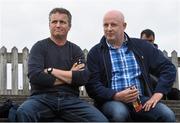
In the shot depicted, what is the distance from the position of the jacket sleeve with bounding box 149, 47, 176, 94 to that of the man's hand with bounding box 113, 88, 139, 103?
0.33 meters

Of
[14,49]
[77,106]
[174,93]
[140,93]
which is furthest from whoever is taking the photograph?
[14,49]

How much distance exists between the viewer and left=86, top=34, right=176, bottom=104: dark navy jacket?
5969 millimetres

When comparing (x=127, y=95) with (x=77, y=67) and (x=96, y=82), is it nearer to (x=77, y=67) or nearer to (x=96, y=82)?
(x=96, y=82)

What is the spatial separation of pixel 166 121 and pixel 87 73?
2.77ft

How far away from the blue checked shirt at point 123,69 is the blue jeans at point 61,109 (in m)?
0.49

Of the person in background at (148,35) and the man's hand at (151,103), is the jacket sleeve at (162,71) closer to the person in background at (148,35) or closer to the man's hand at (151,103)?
the man's hand at (151,103)

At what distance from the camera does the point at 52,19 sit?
19.5 ft

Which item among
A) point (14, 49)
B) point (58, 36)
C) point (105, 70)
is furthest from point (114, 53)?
point (14, 49)

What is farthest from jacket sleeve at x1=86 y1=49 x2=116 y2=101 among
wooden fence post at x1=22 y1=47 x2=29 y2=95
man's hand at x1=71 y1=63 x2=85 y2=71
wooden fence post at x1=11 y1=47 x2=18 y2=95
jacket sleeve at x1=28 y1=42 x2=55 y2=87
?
wooden fence post at x1=11 y1=47 x2=18 y2=95

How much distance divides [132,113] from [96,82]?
1.48 ft

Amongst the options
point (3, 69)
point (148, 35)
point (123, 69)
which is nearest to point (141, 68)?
point (123, 69)

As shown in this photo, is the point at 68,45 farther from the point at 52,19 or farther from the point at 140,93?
the point at 140,93

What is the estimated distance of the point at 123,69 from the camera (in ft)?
19.9

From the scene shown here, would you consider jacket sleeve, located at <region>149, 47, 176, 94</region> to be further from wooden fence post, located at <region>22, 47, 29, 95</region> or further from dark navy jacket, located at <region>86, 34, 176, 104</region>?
wooden fence post, located at <region>22, 47, 29, 95</region>
